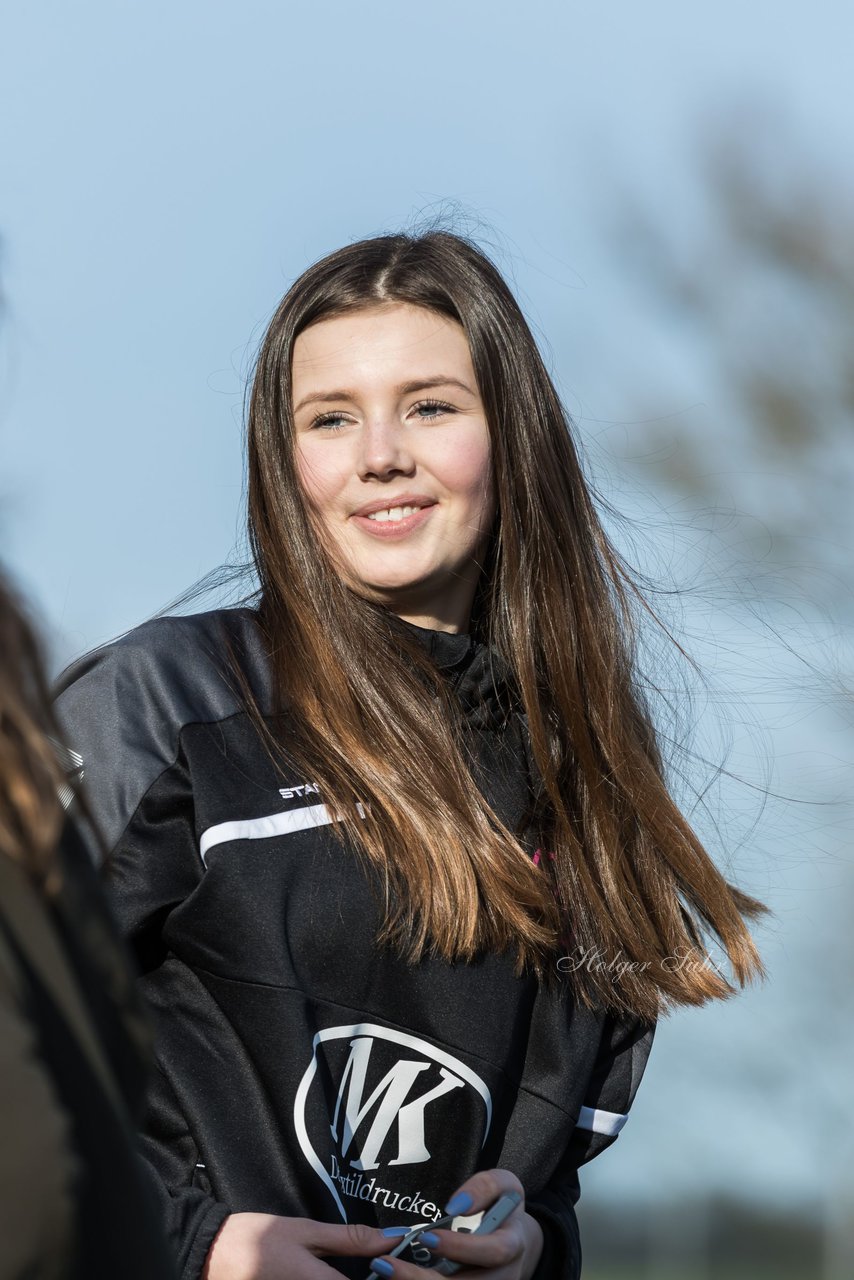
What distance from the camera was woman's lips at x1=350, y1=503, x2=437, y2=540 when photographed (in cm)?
261

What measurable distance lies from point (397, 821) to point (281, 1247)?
62cm

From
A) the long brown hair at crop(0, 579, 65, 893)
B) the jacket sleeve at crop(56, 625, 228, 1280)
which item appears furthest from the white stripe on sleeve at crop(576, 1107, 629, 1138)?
the long brown hair at crop(0, 579, 65, 893)

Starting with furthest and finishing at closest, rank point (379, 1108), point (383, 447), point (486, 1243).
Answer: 1. point (383, 447)
2. point (379, 1108)
3. point (486, 1243)

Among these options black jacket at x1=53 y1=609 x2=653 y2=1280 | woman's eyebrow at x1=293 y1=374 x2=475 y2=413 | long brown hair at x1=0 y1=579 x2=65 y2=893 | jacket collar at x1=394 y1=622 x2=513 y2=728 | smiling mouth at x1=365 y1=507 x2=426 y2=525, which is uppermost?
woman's eyebrow at x1=293 y1=374 x2=475 y2=413

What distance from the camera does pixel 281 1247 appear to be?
6.76 feet

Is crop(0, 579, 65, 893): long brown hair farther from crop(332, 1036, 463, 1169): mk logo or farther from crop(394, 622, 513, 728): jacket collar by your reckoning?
crop(394, 622, 513, 728): jacket collar

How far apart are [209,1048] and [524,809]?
69 centimetres

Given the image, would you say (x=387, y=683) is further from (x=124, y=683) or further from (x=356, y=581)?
(x=124, y=683)

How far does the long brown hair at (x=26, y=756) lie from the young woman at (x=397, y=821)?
3.86 feet

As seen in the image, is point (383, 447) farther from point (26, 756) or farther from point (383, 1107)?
point (26, 756)

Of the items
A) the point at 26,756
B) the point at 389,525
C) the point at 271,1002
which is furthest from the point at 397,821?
the point at 26,756

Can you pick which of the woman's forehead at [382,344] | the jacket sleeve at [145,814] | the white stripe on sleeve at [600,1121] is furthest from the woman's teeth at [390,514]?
the white stripe on sleeve at [600,1121]

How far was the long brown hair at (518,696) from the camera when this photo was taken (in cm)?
247

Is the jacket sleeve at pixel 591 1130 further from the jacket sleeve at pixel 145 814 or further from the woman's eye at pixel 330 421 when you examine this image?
the woman's eye at pixel 330 421
